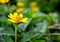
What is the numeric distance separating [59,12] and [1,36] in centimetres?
138

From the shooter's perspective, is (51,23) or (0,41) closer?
(0,41)

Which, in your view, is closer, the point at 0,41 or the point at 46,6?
the point at 0,41

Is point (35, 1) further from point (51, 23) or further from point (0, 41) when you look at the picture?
point (0, 41)

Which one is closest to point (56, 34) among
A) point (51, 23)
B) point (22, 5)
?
point (51, 23)

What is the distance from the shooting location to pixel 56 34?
4.74ft

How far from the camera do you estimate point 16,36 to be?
1153mm

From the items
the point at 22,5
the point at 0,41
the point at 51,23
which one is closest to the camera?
the point at 0,41

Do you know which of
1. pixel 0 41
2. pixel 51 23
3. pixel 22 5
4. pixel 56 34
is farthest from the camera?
pixel 22 5

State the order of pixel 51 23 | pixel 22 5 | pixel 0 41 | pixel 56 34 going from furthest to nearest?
pixel 22 5 → pixel 51 23 → pixel 56 34 → pixel 0 41

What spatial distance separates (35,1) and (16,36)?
1.25m

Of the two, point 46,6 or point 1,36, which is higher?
point 1,36

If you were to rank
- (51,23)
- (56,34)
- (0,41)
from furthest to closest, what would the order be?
1. (51,23)
2. (56,34)
3. (0,41)

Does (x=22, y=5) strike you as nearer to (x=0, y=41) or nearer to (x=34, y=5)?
(x=34, y=5)

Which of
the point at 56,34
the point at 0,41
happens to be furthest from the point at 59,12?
the point at 0,41
